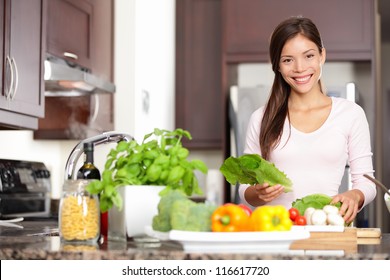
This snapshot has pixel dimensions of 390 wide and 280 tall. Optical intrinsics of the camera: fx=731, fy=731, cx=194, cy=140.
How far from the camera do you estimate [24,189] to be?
3594mm

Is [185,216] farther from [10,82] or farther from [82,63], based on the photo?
[82,63]

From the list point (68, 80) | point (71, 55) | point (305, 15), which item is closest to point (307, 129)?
point (68, 80)

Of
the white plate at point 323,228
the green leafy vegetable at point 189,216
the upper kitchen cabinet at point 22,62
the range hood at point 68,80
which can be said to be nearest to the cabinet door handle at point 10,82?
the upper kitchen cabinet at point 22,62

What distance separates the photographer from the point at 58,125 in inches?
156

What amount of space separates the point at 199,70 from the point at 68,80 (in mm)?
1676

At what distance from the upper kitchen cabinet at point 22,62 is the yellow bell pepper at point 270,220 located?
148 centimetres

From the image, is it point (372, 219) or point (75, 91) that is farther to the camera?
point (372, 219)

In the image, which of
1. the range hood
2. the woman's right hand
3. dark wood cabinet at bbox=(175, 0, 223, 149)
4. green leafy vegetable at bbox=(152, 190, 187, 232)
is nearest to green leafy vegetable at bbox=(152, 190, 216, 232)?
green leafy vegetable at bbox=(152, 190, 187, 232)

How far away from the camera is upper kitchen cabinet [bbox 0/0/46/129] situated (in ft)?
9.30

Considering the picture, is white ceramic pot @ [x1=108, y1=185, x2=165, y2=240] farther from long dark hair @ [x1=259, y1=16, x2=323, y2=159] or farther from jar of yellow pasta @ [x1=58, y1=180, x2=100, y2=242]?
long dark hair @ [x1=259, y1=16, x2=323, y2=159]

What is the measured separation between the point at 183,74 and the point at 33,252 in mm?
3445

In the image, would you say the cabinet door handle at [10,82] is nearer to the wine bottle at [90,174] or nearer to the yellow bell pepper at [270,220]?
the wine bottle at [90,174]
